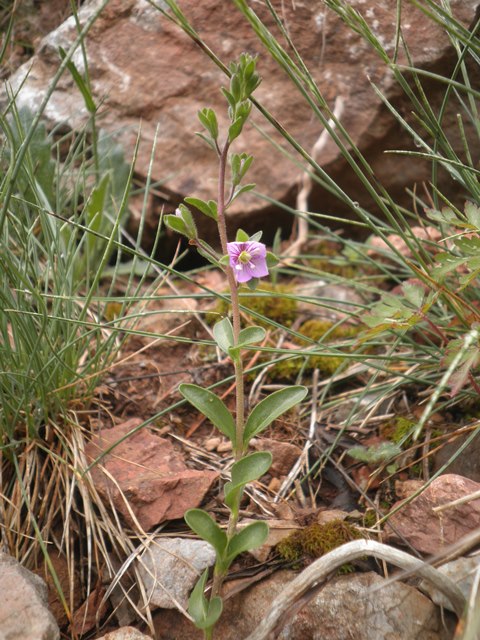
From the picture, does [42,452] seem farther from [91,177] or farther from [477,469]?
[91,177]

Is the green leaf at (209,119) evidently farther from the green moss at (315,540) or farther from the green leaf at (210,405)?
the green moss at (315,540)

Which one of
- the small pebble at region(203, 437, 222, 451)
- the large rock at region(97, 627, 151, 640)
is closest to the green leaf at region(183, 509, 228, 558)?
the large rock at region(97, 627, 151, 640)

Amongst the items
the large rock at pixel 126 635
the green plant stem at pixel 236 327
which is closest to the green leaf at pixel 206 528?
the green plant stem at pixel 236 327

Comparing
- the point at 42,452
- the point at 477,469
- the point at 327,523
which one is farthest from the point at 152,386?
the point at 477,469

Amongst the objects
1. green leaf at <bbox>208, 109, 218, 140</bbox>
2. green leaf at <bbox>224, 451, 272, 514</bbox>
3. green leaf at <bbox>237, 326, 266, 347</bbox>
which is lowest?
green leaf at <bbox>224, 451, 272, 514</bbox>

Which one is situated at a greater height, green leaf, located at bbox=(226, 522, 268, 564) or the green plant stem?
the green plant stem

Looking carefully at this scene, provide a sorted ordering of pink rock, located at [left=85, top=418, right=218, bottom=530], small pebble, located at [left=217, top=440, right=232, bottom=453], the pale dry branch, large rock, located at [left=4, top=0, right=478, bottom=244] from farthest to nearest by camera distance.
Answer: large rock, located at [left=4, top=0, right=478, bottom=244]
small pebble, located at [left=217, top=440, right=232, bottom=453]
pink rock, located at [left=85, top=418, right=218, bottom=530]
the pale dry branch

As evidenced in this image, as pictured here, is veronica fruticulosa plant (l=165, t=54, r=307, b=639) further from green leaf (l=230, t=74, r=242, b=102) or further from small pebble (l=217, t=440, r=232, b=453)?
small pebble (l=217, t=440, r=232, b=453)

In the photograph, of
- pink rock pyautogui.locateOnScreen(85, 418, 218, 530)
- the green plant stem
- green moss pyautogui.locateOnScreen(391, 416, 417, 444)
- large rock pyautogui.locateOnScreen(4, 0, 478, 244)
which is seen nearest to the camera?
the green plant stem
